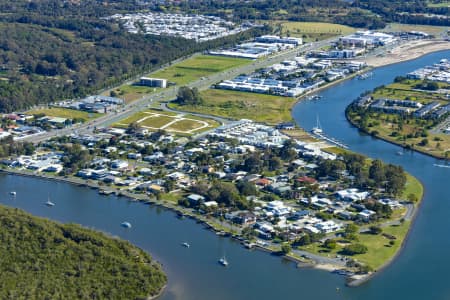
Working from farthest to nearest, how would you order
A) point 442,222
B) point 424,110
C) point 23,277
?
point 424,110 < point 442,222 < point 23,277

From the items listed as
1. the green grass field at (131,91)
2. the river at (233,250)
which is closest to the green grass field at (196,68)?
the green grass field at (131,91)

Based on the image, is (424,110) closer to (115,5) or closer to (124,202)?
(124,202)

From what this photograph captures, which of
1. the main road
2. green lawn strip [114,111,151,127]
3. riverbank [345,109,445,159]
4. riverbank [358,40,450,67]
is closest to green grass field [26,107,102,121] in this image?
the main road

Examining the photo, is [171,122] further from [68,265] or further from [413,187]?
[68,265]

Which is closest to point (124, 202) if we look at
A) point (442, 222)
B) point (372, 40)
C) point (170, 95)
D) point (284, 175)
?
point (284, 175)

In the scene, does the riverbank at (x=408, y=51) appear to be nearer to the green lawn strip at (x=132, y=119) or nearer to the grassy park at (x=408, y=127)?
the grassy park at (x=408, y=127)
